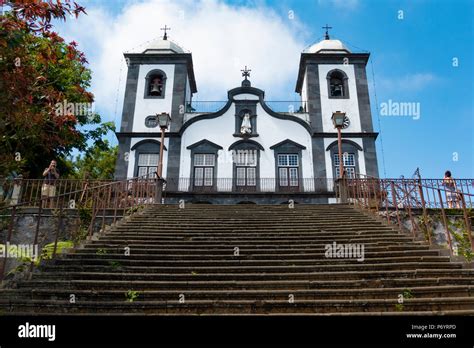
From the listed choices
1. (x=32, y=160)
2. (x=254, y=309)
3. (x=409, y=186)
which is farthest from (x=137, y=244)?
(x=32, y=160)

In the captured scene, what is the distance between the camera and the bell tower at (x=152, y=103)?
20906 millimetres

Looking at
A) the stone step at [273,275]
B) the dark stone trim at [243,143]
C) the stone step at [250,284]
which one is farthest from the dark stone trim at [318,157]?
the stone step at [250,284]

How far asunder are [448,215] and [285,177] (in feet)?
28.6

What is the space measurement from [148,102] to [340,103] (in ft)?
37.2

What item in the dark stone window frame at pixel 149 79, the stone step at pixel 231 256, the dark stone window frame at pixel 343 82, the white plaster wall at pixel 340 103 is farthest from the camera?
the dark stone window frame at pixel 149 79

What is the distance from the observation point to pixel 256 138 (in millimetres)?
21453

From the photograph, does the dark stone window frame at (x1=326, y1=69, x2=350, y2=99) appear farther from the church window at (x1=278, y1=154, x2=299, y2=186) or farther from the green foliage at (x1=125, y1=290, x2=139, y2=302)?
the green foliage at (x1=125, y1=290, x2=139, y2=302)

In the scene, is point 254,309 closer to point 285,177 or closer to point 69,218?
point 69,218

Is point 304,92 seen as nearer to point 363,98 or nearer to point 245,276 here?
point 363,98

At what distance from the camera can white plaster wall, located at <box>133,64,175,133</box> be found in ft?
72.0

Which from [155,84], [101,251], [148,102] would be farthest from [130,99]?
[101,251]

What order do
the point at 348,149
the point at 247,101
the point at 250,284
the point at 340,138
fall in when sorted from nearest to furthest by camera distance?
the point at 250,284
the point at 340,138
the point at 348,149
the point at 247,101

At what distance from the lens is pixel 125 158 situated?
825 inches

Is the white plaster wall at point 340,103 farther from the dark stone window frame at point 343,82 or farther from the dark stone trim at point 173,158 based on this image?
the dark stone trim at point 173,158
